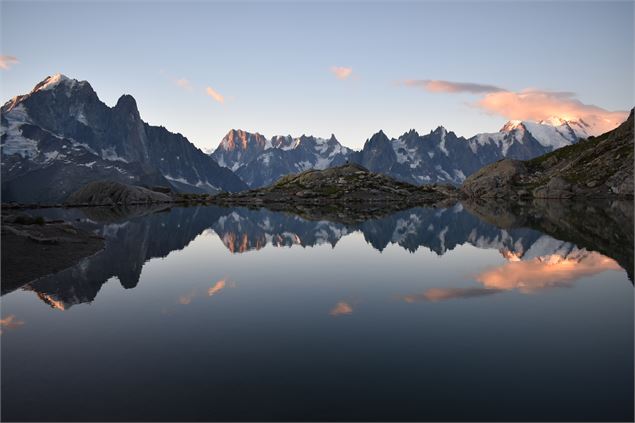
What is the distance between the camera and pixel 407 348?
25312 millimetres

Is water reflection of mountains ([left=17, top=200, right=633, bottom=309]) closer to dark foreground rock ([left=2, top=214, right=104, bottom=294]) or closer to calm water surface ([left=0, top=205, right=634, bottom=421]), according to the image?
calm water surface ([left=0, top=205, right=634, bottom=421])

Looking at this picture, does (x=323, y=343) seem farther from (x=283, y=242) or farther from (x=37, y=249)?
(x=283, y=242)

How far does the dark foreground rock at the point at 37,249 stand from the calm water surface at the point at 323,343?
253 cm

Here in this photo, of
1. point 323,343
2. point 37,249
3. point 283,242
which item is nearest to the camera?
point 323,343

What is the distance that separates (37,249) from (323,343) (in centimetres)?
4720

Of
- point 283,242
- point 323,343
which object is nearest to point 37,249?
point 283,242

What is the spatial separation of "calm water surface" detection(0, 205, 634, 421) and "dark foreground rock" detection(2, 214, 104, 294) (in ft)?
8.30

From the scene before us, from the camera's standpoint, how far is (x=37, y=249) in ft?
187

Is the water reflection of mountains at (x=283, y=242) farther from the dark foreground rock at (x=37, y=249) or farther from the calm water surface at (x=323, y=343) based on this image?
the dark foreground rock at (x=37, y=249)

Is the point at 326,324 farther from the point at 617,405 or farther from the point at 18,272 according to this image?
the point at 18,272

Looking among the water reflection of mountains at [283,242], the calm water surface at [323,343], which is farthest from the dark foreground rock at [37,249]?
the calm water surface at [323,343]

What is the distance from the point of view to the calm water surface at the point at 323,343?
62.0 feet

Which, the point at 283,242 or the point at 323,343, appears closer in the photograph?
the point at 323,343

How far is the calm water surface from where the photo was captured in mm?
18906
